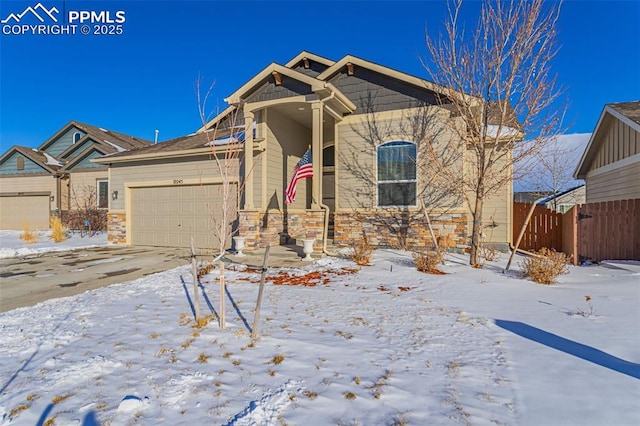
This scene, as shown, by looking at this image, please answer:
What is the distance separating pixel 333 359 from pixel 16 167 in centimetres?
2549

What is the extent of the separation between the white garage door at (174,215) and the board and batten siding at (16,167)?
37.9 feet

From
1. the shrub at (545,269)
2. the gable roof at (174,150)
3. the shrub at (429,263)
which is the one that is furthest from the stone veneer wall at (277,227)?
the shrub at (545,269)

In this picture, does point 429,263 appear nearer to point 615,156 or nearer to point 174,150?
point 615,156

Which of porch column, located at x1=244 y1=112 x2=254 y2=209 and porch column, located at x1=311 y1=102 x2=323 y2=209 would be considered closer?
porch column, located at x1=311 y1=102 x2=323 y2=209

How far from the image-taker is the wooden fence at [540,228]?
9.41 metres

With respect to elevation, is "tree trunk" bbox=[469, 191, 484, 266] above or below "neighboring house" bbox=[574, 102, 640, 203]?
below

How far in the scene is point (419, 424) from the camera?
83.5 inches

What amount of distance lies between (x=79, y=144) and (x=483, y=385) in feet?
78.3

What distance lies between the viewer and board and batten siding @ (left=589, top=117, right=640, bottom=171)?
350 inches

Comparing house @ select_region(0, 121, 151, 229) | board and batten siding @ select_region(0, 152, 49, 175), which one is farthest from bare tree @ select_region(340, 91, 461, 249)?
board and batten siding @ select_region(0, 152, 49, 175)

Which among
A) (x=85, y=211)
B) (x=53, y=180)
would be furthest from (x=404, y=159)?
(x=53, y=180)

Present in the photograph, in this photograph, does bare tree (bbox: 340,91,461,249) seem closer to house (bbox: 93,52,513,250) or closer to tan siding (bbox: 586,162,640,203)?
house (bbox: 93,52,513,250)

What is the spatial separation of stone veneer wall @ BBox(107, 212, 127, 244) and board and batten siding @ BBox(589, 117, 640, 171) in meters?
16.1

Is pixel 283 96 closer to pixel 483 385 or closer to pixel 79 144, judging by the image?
pixel 483 385
